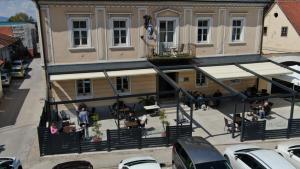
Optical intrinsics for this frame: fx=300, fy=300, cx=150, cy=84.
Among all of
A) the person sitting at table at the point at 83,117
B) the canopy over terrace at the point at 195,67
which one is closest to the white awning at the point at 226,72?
the canopy over terrace at the point at 195,67

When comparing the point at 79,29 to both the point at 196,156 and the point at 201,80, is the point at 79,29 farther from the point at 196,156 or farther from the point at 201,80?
the point at 196,156

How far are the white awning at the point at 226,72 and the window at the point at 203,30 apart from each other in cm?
251

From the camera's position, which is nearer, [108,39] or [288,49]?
[108,39]

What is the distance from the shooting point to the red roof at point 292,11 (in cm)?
2867

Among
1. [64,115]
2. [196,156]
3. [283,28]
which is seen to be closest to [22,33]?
[64,115]

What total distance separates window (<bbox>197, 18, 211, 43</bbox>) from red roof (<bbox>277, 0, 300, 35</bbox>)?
11.4 metres

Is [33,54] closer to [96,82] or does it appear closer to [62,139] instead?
[96,82]

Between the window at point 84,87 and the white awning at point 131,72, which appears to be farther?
the window at point 84,87

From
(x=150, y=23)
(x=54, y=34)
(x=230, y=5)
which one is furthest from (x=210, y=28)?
(x=54, y=34)

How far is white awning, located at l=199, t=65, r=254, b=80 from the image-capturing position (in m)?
18.9

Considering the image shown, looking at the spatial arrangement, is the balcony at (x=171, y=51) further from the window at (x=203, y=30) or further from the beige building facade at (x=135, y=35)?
the window at (x=203, y=30)

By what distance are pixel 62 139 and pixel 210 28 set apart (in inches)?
514

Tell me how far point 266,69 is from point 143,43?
28.2ft

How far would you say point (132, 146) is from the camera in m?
15.1
